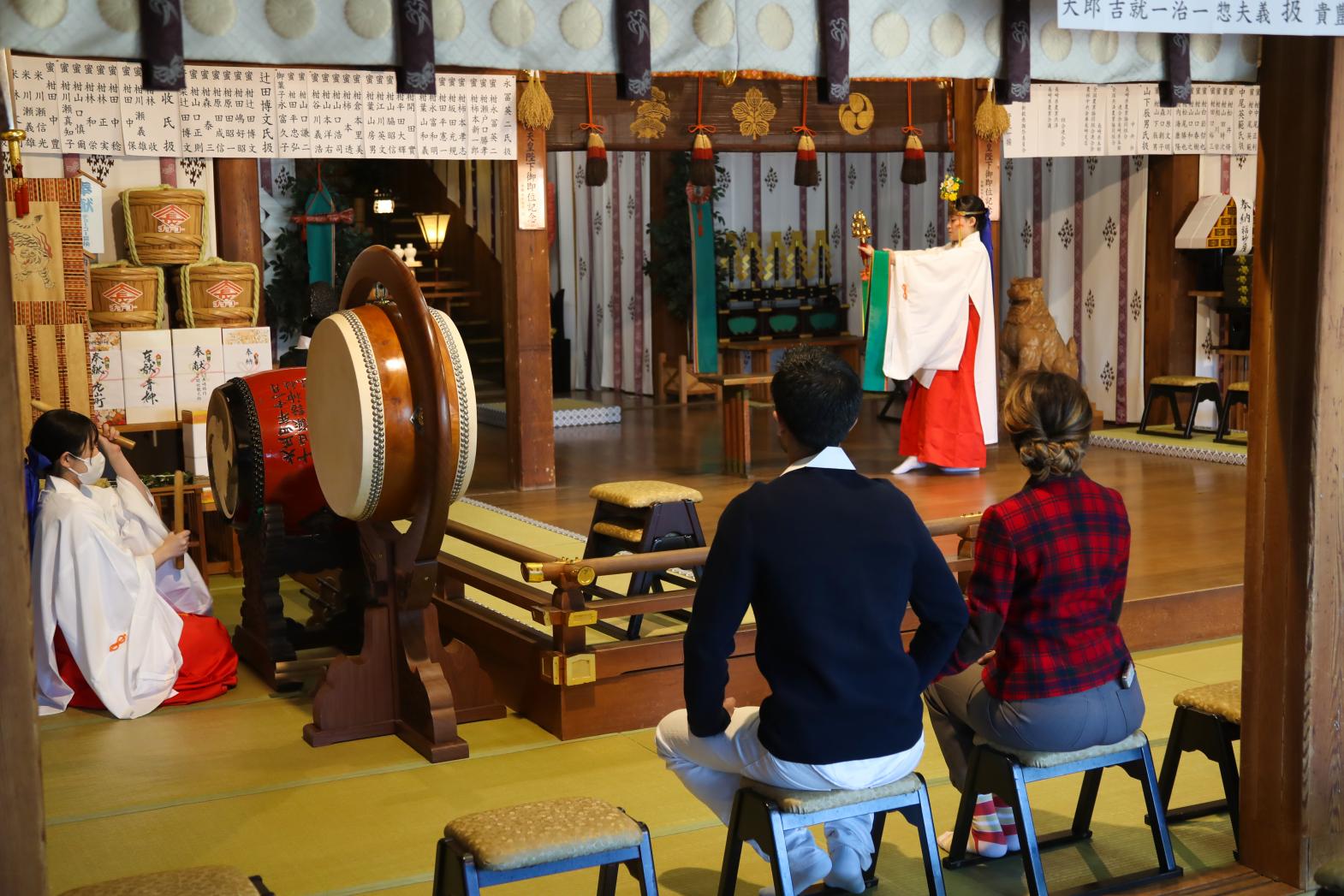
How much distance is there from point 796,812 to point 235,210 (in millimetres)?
5607

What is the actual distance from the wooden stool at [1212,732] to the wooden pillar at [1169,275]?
6986mm

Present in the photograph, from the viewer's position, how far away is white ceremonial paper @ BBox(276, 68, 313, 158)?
6855 millimetres

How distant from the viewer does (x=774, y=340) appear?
1269cm

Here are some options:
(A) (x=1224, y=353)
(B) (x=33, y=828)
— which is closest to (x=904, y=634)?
(B) (x=33, y=828)

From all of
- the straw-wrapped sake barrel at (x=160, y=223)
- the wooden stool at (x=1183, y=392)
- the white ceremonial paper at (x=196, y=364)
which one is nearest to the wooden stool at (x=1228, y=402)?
the wooden stool at (x=1183, y=392)

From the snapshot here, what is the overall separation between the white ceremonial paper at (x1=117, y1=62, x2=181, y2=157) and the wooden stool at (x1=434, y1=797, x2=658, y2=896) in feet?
15.8

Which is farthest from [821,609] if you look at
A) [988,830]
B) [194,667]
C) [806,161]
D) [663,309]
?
[663,309]

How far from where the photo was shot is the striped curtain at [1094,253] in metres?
10.4

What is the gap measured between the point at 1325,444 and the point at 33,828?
250 cm

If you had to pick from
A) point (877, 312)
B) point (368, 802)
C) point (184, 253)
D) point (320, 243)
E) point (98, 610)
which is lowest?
point (368, 802)

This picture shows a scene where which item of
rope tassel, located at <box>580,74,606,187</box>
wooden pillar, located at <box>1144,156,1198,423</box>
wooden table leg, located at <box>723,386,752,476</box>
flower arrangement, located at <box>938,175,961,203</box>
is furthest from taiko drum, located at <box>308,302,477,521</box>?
wooden pillar, located at <box>1144,156,1198,423</box>

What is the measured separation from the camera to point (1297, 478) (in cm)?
304

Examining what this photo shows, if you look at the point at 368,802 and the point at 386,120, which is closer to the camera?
the point at 368,802

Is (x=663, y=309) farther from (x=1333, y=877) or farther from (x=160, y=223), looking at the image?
(x=1333, y=877)
